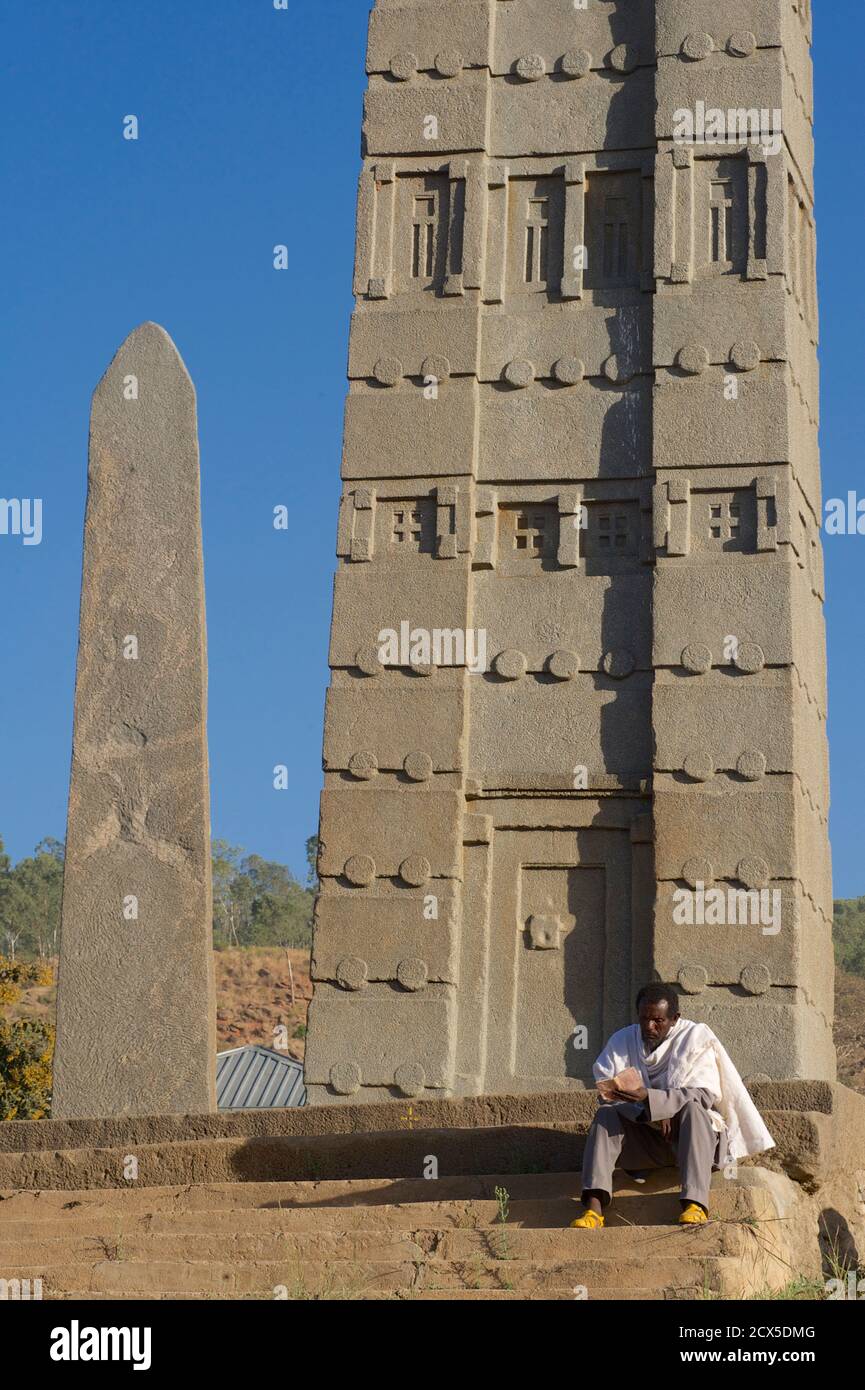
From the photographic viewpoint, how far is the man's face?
8.45m

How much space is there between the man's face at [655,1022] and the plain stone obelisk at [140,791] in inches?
133

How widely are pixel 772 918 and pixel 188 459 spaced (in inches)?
178

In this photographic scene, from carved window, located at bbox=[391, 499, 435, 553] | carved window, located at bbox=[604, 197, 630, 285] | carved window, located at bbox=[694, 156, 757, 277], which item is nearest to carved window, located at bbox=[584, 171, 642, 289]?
carved window, located at bbox=[604, 197, 630, 285]

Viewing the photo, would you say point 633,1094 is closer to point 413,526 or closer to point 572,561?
point 572,561

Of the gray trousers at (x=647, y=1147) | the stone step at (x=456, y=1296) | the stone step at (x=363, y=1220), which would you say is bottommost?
the stone step at (x=456, y=1296)

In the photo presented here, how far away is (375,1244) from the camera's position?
7.74 m

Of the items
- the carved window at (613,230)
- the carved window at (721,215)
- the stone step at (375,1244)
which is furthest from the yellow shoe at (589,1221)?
the carved window at (613,230)

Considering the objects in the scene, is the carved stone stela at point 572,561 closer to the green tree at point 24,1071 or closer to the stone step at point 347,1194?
the stone step at point 347,1194

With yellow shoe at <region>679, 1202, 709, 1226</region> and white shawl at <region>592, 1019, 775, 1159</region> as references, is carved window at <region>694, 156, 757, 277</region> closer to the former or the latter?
white shawl at <region>592, 1019, 775, 1159</region>

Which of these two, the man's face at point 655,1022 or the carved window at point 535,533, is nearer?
the man's face at point 655,1022

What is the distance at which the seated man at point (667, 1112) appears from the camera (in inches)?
308

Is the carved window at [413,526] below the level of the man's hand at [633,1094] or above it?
above

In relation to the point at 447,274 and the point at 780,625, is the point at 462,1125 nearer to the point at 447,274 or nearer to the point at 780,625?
the point at 780,625

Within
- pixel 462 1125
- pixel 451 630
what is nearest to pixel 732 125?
pixel 451 630
